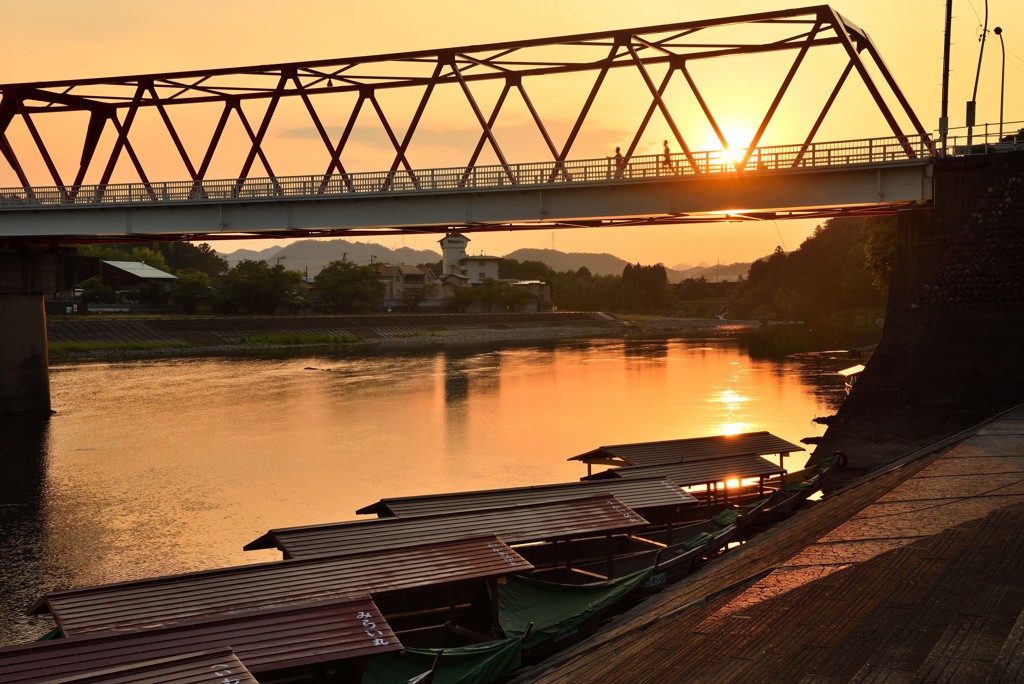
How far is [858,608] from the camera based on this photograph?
502 inches

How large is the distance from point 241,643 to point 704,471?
16.9 metres

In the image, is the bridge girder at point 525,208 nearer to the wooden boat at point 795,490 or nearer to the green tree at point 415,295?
the wooden boat at point 795,490

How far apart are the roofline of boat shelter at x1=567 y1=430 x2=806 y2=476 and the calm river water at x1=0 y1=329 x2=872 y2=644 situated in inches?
195

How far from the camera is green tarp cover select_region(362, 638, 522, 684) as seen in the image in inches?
584

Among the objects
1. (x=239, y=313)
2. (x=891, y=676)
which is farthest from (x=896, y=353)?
(x=239, y=313)

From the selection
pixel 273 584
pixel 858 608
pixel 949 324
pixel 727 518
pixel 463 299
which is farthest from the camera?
pixel 463 299

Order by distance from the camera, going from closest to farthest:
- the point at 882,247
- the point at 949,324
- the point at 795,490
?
Answer: 1. the point at 795,490
2. the point at 949,324
3. the point at 882,247

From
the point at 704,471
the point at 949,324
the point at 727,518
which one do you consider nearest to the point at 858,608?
the point at 727,518

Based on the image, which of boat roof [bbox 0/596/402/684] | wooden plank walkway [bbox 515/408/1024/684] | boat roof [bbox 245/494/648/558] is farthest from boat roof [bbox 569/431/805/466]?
boat roof [bbox 0/596/402/684]

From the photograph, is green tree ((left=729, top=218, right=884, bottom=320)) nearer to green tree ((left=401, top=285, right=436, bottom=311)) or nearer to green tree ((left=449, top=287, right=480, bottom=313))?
green tree ((left=449, top=287, right=480, bottom=313))

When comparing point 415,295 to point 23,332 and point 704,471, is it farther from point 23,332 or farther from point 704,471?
point 704,471

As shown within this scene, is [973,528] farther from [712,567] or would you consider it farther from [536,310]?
[536,310]

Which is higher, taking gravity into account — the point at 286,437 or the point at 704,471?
the point at 704,471

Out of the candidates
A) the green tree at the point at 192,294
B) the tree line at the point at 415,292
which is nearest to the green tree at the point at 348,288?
the tree line at the point at 415,292
